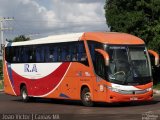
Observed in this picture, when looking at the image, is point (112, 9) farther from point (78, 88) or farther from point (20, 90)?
point (78, 88)

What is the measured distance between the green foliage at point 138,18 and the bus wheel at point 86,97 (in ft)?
58.1

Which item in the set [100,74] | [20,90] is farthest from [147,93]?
[20,90]

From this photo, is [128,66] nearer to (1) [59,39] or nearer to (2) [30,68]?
(1) [59,39]

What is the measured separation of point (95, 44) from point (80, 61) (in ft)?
4.31

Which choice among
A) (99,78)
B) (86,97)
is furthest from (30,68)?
(99,78)

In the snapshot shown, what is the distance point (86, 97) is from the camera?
25344 mm

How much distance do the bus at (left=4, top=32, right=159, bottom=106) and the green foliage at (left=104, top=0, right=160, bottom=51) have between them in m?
14.9

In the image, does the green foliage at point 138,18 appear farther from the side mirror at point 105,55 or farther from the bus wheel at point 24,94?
the side mirror at point 105,55

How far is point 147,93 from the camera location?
24.4 metres

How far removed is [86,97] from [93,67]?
1.60m

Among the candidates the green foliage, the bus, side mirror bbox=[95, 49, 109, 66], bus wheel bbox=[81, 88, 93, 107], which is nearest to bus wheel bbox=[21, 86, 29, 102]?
the bus

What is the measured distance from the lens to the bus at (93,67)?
23.9m

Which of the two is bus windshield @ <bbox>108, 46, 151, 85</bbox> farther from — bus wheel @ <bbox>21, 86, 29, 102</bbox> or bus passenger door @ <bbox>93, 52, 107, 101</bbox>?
bus wheel @ <bbox>21, 86, 29, 102</bbox>

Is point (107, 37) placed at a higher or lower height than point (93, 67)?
higher
